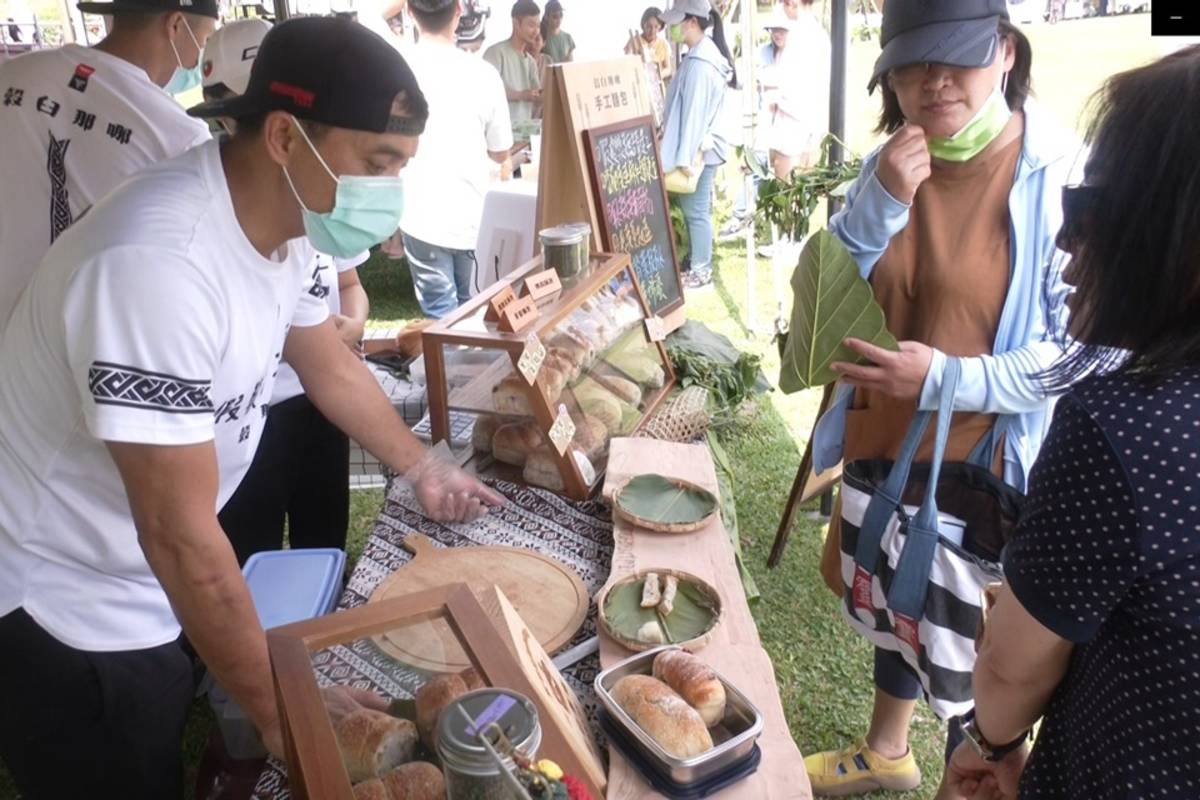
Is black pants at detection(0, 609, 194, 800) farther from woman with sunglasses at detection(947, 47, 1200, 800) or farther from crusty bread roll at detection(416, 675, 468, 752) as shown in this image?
woman with sunglasses at detection(947, 47, 1200, 800)

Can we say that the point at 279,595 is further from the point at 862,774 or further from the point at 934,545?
the point at 862,774

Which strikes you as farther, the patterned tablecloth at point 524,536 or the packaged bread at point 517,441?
the packaged bread at point 517,441

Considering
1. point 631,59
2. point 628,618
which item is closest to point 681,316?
point 631,59

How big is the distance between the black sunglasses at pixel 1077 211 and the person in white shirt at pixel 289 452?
2002 mm

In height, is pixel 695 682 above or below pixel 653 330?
below

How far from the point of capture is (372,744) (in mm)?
1014

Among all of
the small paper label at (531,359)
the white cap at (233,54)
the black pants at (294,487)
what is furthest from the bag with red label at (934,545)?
the white cap at (233,54)

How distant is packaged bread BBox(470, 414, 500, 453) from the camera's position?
2432mm

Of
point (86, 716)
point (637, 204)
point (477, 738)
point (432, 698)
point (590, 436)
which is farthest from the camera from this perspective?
point (637, 204)

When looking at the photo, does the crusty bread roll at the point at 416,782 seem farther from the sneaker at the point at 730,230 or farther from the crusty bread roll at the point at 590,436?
the sneaker at the point at 730,230

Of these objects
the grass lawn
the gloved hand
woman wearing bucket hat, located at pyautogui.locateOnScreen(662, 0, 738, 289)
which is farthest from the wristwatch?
woman wearing bucket hat, located at pyautogui.locateOnScreen(662, 0, 738, 289)

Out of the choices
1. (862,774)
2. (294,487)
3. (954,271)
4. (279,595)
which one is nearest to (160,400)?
(279,595)

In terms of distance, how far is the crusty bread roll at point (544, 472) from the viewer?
229cm

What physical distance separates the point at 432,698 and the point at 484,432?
1447mm
